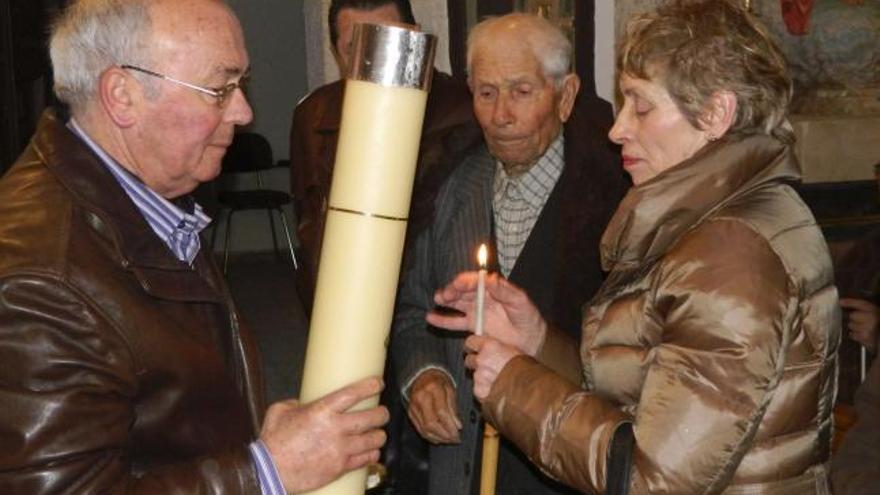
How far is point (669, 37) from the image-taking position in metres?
2.29

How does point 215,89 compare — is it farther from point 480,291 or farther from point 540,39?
point 540,39

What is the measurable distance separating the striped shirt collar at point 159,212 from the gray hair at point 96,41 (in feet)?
0.27

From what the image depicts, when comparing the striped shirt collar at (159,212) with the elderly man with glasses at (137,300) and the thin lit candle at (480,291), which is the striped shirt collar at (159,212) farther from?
the thin lit candle at (480,291)

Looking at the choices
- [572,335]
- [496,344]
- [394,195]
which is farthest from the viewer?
[572,335]

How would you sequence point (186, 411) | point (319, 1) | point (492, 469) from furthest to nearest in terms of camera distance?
point (319, 1) → point (492, 469) → point (186, 411)

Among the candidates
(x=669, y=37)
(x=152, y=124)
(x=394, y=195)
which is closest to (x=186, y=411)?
(x=152, y=124)

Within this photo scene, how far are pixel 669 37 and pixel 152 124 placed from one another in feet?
3.04

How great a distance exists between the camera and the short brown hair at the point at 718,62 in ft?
7.43

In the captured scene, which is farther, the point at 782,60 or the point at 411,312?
the point at 411,312

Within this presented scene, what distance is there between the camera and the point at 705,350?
2.05 metres

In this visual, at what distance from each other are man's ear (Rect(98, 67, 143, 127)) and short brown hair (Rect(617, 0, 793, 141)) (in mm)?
916

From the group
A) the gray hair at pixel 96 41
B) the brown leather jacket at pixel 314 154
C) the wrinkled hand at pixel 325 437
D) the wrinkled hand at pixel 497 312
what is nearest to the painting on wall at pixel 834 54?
the brown leather jacket at pixel 314 154

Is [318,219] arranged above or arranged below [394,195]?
below

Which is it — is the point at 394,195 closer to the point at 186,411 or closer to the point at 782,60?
the point at 186,411
